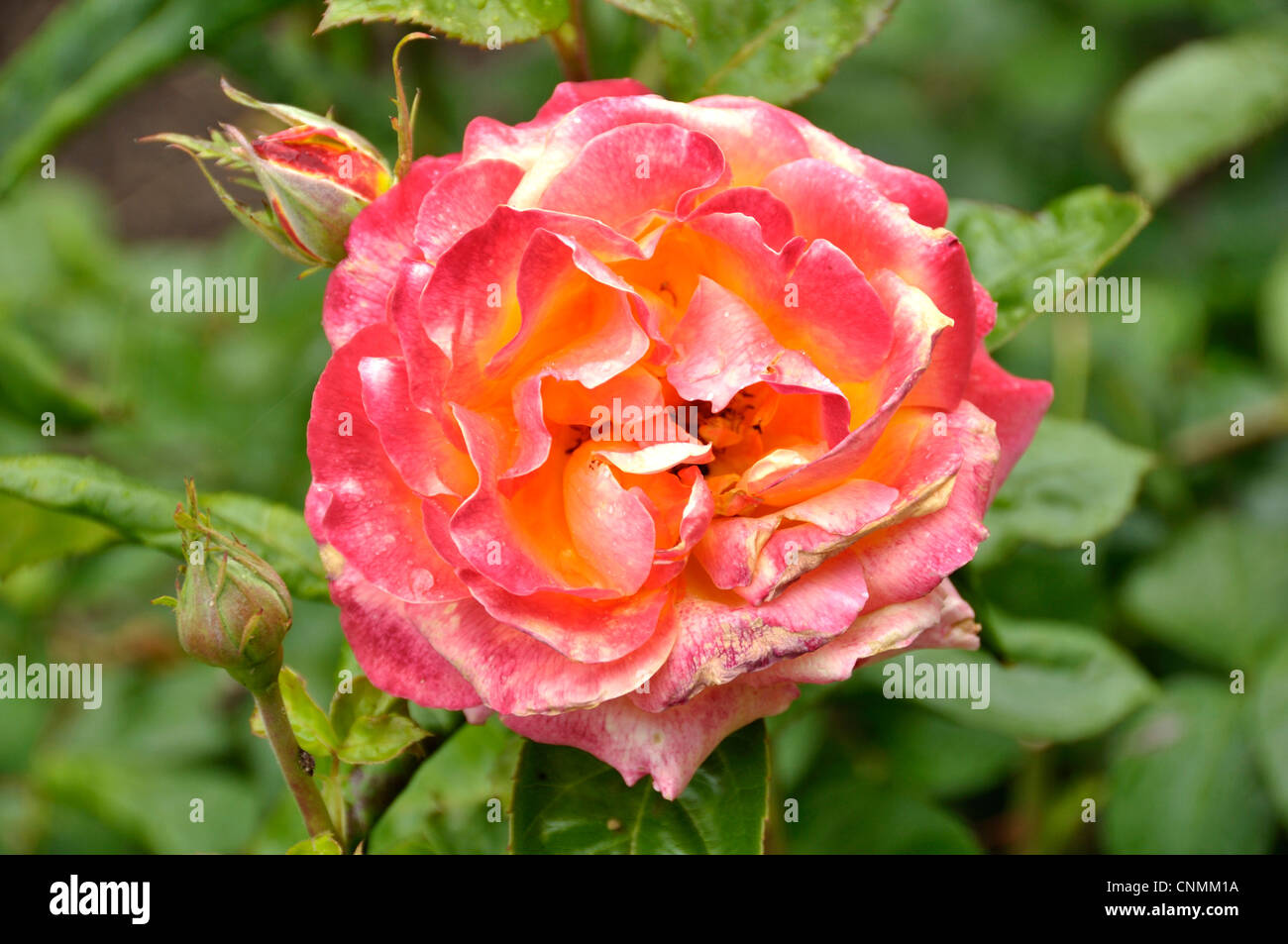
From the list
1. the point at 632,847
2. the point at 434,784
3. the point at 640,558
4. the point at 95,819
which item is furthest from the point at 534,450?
the point at 95,819

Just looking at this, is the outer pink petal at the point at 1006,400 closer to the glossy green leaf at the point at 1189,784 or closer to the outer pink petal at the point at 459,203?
the outer pink petal at the point at 459,203

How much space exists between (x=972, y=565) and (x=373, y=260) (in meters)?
0.75

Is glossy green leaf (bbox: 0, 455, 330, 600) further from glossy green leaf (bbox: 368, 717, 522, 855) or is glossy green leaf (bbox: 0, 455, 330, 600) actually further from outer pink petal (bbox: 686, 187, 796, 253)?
outer pink petal (bbox: 686, 187, 796, 253)

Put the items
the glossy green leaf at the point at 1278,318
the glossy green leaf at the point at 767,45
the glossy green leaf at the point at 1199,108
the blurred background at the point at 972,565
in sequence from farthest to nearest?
1. the glossy green leaf at the point at 1278,318
2. the glossy green leaf at the point at 1199,108
3. the blurred background at the point at 972,565
4. the glossy green leaf at the point at 767,45

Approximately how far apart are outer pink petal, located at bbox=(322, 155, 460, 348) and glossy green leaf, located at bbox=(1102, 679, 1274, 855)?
5.08 ft

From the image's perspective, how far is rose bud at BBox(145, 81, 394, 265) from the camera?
→ 0.99 metres

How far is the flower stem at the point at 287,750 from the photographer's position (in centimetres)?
99

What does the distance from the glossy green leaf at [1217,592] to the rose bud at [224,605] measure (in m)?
1.63

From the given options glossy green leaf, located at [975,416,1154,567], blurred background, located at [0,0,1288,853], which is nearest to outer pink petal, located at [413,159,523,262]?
blurred background, located at [0,0,1288,853]

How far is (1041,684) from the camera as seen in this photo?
1717mm

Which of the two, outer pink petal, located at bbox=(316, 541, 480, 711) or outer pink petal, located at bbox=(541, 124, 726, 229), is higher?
outer pink petal, located at bbox=(541, 124, 726, 229)

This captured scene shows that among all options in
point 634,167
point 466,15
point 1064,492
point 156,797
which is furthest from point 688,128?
point 156,797

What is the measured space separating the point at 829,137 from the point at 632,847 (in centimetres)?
65

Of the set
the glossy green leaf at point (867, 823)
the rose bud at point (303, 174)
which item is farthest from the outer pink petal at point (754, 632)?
the glossy green leaf at point (867, 823)
